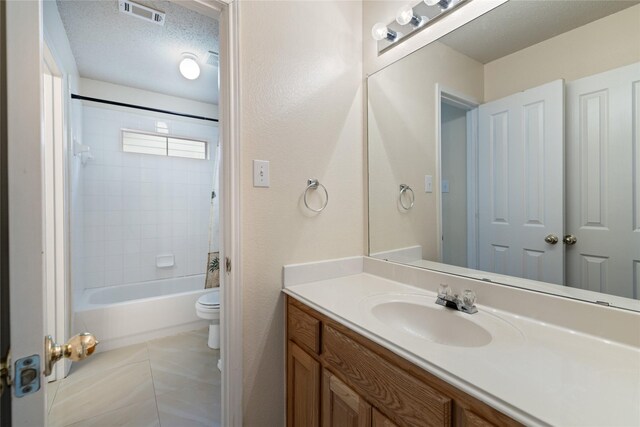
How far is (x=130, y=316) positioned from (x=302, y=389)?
6.30ft

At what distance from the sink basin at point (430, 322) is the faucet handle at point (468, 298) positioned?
4cm

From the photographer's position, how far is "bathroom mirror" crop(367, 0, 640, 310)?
813 mm

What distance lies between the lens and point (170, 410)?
157 centimetres

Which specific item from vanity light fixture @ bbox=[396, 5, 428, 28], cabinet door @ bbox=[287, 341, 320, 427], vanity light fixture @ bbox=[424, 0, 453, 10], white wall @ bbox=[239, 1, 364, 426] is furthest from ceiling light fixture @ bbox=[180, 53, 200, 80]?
cabinet door @ bbox=[287, 341, 320, 427]

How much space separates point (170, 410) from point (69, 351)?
4.88 feet

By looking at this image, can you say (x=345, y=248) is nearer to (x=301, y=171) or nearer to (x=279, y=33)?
(x=301, y=171)

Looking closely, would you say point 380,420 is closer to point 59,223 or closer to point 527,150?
point 527,150

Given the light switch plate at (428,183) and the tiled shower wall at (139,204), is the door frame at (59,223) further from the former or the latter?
the light switch plate at (428,183)

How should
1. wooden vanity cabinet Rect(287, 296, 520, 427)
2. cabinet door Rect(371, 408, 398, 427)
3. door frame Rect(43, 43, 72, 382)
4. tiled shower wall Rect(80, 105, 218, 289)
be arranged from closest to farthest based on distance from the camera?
1. wooden vanity cabinet Rect(287, 296, 520, 427)
2. cabinet door Rect(371, 408, 398, 427)
3. door frame Rect(43, 43, 72, 382)
4. tiled shower wall Rect(80, 105, 218, 289)

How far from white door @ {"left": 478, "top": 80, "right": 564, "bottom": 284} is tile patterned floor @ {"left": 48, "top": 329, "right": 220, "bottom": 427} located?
66.5 inches

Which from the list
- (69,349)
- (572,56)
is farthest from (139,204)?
(572,56)

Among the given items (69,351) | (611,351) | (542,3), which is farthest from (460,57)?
(69,351)

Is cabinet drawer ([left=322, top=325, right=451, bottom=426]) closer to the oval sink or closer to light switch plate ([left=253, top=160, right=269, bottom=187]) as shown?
the oval sink

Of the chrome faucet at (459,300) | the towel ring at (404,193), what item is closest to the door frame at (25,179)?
the chrome faucet at (459,300)
